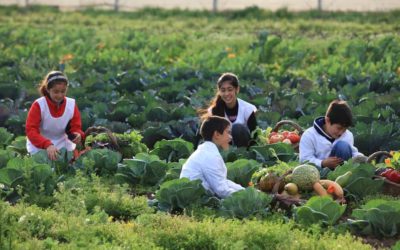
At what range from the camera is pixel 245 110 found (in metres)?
12.3

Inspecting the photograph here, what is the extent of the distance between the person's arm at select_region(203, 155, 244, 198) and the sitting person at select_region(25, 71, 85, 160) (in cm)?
218

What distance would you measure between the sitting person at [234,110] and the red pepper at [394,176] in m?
2.07

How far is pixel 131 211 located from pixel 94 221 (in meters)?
1.10

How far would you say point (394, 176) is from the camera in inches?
411

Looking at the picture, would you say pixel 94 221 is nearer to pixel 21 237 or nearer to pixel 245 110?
pixel 21 237

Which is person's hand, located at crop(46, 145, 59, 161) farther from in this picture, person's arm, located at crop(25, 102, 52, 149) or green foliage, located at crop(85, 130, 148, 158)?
green foliage, located at crop(85, 130, 148, 158)

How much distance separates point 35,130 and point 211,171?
2.57 m

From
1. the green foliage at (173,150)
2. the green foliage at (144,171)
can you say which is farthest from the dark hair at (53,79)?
the green foliage at (173,150)

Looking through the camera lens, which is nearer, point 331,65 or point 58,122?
point 58,122

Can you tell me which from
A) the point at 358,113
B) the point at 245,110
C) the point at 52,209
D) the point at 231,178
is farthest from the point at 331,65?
the point at 52,209

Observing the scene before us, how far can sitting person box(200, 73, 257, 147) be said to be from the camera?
12.0 metres

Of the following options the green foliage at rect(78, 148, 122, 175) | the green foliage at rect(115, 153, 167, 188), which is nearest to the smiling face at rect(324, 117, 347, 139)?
the green foliage at rect(115, 153, 167, 188)

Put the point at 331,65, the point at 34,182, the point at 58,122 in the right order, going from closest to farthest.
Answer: the point at 34,182 < the point at 58,122 < the point at 331,65

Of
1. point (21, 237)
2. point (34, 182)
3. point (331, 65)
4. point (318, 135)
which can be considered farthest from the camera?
point (331, 65)
